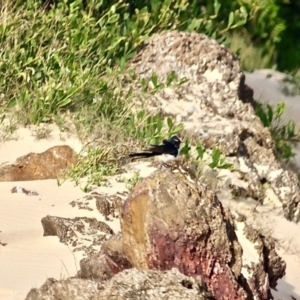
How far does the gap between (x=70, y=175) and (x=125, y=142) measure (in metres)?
0.61

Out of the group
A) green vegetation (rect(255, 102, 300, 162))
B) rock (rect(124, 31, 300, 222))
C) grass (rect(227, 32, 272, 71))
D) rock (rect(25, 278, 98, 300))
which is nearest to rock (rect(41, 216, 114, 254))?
rock (rect(25, 278, 98, 300))

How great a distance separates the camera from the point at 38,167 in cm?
552

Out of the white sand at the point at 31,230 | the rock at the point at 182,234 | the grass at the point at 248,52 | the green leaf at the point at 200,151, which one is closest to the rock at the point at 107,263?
the rock at the point at 182,234

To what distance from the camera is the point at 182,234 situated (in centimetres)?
349

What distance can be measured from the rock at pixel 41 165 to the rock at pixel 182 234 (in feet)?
6.32

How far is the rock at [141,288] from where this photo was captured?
119 inches

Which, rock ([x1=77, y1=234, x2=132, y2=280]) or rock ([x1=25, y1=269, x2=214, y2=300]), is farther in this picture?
rock ([x1=77, y1=234, x2=132, y2=280])

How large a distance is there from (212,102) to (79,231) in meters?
2.23

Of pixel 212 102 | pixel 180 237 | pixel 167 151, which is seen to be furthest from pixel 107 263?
pixel 212 102

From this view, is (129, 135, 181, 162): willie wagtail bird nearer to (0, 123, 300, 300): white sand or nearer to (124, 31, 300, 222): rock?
(0, 123, 300, 300): white sand

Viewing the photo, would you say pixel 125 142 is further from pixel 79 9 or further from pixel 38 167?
pixel 79 9

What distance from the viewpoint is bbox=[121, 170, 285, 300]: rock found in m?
3.50

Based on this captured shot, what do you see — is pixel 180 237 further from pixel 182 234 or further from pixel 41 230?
pixel 41 230

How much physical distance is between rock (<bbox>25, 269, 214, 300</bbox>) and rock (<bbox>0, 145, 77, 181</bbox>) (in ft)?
7.49
